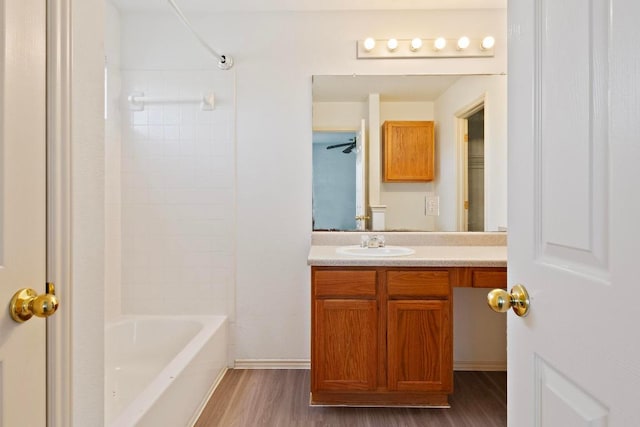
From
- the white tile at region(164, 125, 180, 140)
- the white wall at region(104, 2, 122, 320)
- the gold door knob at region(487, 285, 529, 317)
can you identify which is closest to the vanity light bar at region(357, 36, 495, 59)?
the white tile at region(164, 125, 180, 140)

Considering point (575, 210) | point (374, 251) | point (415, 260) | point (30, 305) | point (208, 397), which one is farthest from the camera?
point (374, 251)

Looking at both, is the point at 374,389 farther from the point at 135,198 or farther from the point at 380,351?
the point at 135,198

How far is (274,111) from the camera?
108 inches

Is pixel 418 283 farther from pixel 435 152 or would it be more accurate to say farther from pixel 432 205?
pixel 435 152

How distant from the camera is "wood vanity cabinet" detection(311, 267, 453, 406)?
6.95 feet

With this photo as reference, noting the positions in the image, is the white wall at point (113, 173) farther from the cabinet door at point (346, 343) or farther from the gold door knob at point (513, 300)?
the gold door knob at point (513, 300)

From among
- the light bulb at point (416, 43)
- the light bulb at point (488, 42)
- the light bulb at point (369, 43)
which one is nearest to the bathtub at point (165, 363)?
the light bulb at point (369, 43)

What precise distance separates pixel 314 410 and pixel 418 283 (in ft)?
2.93

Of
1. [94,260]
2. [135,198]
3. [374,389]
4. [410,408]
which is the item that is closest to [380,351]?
[374,389]

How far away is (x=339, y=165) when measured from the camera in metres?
2.71

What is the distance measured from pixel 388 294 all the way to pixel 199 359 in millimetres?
1076

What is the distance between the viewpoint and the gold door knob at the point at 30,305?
76 cm

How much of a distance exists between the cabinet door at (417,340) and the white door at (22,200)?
1623mm

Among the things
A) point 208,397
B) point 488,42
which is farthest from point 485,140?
point 208,397
